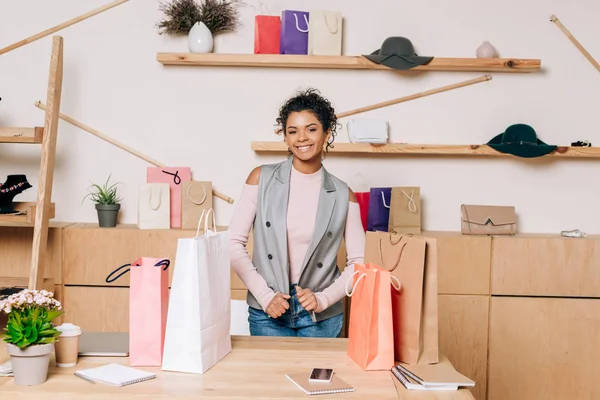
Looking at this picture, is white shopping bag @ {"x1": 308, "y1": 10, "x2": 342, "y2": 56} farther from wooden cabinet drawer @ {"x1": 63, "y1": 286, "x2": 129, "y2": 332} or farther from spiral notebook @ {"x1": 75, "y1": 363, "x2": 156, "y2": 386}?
spiral notebook @ {"x1": 75, "y1": 363, "x2": 156, "y2": 386}

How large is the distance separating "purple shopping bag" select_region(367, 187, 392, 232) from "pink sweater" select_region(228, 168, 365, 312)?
952 mm

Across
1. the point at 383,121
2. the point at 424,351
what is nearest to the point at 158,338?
the point at 424,351

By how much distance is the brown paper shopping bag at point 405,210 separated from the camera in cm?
343

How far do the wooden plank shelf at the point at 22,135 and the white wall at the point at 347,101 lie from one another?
44 centimetres

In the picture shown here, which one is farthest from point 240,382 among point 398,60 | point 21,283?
point 398,60

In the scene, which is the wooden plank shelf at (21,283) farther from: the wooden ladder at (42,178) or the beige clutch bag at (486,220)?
the beige clutch bag at (486,220)

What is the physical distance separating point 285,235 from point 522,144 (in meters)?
1.61

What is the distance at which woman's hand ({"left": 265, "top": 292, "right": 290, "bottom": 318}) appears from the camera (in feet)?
7.30

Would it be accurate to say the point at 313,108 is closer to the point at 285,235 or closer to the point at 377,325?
the point at 285,235

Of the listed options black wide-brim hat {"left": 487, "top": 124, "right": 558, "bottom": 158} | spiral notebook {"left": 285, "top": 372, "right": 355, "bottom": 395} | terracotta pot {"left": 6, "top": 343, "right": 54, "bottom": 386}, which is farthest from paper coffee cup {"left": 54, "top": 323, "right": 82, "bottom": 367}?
black wide-brim hat {"left": 487, "top": 124, "right": 558, "bottom": 158}

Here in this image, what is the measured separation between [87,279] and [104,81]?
104 cm

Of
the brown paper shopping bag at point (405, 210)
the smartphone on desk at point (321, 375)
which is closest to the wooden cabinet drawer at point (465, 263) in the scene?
the brown paper shopping bag at point (405, 210)

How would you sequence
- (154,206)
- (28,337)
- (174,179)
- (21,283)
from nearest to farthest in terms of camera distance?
(28,337) < (21,283) < (154,206) < (174,179)

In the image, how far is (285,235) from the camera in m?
2.40
